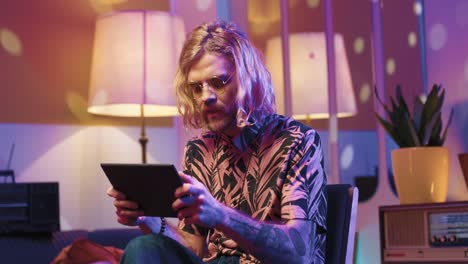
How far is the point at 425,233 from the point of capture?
8.96ft

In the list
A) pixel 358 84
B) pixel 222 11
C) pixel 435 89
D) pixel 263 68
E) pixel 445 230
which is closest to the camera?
pixel 263 68

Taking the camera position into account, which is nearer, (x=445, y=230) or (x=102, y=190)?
(x=445, y=230)

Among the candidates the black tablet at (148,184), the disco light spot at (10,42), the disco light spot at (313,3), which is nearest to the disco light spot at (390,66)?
the disco light spot at (313,3)

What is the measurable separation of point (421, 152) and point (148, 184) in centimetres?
148

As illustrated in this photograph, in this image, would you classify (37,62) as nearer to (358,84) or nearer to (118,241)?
(118,241)

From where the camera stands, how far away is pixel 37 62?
3.55m

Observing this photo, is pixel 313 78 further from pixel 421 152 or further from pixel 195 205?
pixel 195 205

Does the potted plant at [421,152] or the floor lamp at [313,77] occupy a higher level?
the floor lamp at [313,77]

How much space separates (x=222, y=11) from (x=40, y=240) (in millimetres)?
1666

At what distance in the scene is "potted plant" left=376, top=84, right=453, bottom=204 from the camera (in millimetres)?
2822

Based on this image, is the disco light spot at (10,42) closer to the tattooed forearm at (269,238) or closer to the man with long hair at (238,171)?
the man with long hair at (238,171)

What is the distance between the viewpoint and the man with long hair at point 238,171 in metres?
1.66

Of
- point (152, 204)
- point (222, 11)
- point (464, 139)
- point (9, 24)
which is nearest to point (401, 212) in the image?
point (464, 139)

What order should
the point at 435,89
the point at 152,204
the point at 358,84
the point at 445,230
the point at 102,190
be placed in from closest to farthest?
the point at 152,204
the point at 445,230
the point at 435,89
the point at 358,84
the point at 102,190
